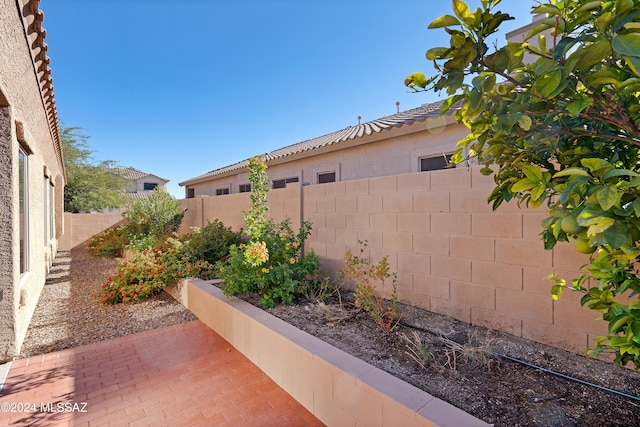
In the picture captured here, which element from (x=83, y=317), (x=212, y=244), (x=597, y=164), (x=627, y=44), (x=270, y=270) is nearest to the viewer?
(x=627, y=44)

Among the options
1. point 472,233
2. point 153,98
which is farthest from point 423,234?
point 153,98

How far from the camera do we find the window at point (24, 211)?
4867 millimetres

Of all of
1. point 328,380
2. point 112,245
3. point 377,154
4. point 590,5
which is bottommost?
point 328,380

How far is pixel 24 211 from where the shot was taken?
4.97m

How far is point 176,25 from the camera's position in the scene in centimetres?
834

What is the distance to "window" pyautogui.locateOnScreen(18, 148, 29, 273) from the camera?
16.0 feet

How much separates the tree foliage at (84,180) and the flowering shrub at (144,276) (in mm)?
16271

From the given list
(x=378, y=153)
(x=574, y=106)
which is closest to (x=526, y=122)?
(x=574, y=106)

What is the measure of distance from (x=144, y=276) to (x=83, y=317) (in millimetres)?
1157

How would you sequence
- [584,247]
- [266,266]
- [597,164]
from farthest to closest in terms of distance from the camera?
[266,266], [584,247], [597,164]

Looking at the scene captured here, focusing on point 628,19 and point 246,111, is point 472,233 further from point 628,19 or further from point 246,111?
point 246,111

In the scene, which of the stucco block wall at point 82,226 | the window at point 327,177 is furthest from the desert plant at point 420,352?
the stucco block wall at point 82,226

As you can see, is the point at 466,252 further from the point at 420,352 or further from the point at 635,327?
the point at 635,327

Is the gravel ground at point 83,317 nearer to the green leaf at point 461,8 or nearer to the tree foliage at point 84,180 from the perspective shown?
the green leaf at point 461,8
